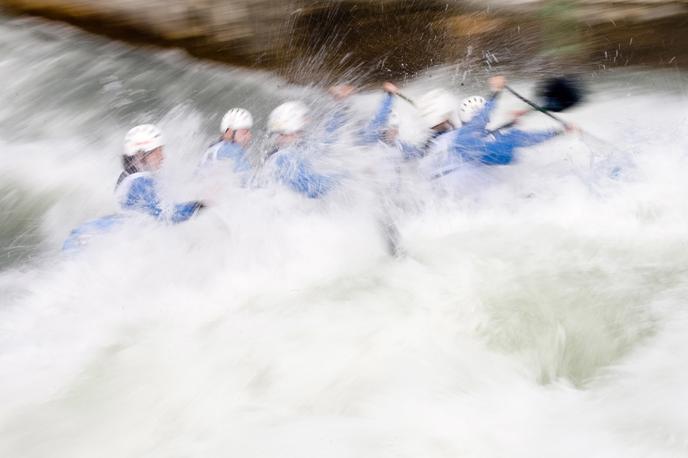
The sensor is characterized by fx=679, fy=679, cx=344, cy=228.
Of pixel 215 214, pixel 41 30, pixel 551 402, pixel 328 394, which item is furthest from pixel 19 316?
pixel 41 30

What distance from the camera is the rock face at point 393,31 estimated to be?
20.4ft

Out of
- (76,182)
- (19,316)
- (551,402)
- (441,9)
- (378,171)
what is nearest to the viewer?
(551,402)

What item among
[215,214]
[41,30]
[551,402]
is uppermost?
[41,30]

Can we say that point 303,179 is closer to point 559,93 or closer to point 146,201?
point 146,201

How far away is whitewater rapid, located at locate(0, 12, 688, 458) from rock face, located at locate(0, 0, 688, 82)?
1319 mm

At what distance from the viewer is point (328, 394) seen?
9.81 feet

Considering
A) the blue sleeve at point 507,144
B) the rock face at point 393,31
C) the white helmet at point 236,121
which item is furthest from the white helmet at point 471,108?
the rock face at point 393,31

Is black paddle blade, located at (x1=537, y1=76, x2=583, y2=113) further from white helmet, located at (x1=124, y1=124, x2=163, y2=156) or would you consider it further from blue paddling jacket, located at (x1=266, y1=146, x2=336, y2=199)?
white helmet, located at (x1=124, y1=124, x2=163, y2=156)

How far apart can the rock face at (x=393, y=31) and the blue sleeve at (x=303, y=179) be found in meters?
2.68

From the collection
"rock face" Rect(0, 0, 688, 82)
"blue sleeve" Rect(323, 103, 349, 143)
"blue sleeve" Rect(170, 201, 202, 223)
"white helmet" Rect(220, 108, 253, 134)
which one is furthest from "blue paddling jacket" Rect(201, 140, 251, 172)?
"rock face" Rect(0, 0, 688, 82)

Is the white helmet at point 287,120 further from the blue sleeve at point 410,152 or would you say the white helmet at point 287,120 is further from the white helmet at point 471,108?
the white helmet at point 471,108

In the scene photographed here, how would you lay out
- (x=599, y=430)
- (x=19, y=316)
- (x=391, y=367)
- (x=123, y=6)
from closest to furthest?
(x=599, y=430)
(x=391, y=367)
(x=19, y=316)
(x=123, y=6)

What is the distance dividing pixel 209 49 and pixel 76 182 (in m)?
2.15

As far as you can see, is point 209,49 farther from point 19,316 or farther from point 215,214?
point 19,316
